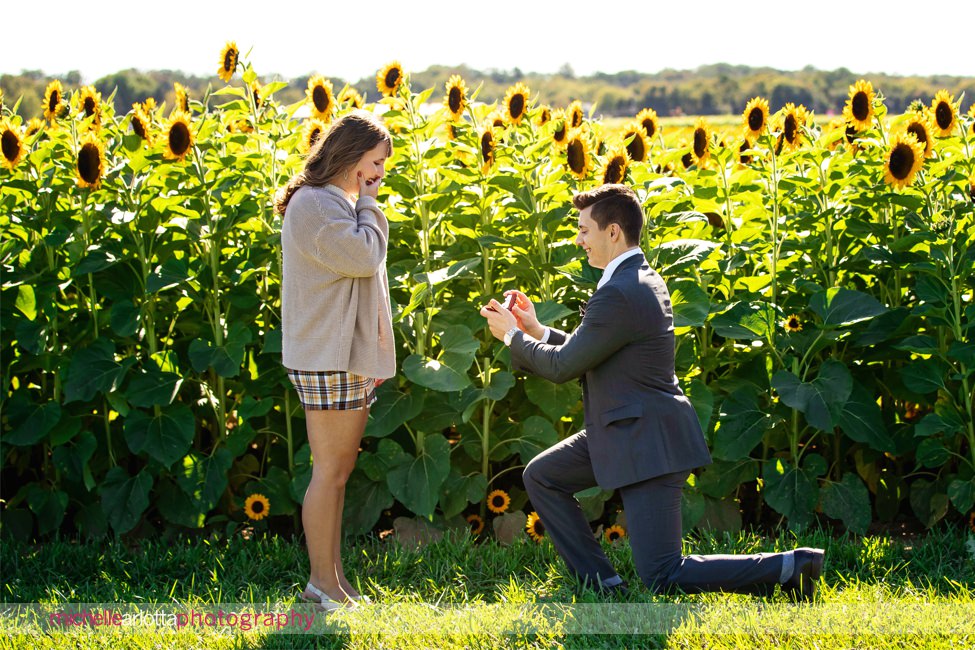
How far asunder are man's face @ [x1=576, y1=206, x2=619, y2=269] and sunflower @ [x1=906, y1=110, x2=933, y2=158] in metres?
1.76

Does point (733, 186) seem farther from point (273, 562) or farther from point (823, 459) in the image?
point (273, 562)

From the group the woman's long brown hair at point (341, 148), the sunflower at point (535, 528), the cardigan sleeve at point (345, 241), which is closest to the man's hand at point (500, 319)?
the cardigan sleeve at point (345, 241)

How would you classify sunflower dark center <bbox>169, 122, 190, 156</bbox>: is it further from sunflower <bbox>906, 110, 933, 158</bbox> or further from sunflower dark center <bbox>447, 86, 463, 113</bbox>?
sunflower <bbox>906, 110, 933, 158</bbox>

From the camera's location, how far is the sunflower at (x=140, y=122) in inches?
Result: 193

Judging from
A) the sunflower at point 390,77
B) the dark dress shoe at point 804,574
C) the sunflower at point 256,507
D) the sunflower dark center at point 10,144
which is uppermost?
the sunflower at point 390,77

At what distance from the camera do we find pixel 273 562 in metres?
4.41

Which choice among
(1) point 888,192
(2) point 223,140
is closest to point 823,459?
(1) point 888,192

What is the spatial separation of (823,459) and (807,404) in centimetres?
33

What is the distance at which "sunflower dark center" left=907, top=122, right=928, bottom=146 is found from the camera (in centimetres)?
475

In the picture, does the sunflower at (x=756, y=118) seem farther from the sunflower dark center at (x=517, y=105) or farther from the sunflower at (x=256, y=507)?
the sunflower at (x=256, y=507)

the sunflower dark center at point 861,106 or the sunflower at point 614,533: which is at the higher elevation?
the sunflower dark center at point 861,106

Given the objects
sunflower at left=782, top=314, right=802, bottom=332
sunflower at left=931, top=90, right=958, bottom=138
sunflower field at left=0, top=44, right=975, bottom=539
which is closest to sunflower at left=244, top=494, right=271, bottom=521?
sunflower field at left=0, top=44, right=975, bottom=539

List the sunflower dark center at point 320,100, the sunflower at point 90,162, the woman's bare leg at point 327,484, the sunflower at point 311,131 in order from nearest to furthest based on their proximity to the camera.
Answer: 1. the woman's bare leg at point 327,484
2. the sunflower at point 90,162
3. the sunflower at point 311,131
4. the sunflower dark center at point 320,100

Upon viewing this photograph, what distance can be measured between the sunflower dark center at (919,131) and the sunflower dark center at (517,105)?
1.69 meters
